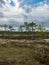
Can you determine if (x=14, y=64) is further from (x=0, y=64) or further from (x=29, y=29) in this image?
(x=29, y=29)

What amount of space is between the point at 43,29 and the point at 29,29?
8614 cm

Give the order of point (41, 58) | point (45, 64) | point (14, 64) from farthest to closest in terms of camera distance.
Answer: point (41, 58), point (45, 64), point (14, 64)

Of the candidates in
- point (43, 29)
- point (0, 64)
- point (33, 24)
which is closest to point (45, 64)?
point (0, 64)

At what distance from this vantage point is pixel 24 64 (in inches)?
991

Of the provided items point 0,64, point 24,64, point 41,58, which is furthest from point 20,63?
point 41,58

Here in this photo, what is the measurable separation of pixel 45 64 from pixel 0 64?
5.66 m

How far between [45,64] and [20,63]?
3119mm

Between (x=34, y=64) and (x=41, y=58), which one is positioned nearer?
(x=34, y=64)

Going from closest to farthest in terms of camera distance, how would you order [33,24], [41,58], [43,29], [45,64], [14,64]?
[14,64] → [45,64] → [41,58] → [43,29] → [33,24]

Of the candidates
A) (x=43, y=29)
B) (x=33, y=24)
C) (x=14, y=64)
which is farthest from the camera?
(x=33, y=24)

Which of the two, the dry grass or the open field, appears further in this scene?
the open field

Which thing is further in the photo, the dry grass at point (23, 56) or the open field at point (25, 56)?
the open field at point (25, 56)

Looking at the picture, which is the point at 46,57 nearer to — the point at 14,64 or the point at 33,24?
the point at 14,64

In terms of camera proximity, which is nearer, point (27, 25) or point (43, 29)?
point (43, 29)
